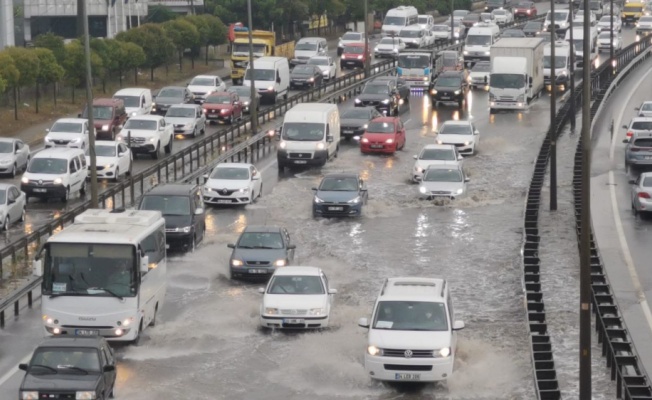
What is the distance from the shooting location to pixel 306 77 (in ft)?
270

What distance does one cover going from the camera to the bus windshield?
29875 millimetres

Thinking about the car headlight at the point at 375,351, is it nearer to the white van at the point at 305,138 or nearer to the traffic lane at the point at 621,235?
the traffic lane at the point at 621,235

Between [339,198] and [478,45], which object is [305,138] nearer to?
[339,198]

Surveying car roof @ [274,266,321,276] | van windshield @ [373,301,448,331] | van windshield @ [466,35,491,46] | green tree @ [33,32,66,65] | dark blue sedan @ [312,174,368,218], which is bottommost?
dark blue sedan @ [312,174,368,218]

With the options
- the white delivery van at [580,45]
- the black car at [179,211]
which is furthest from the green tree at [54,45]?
the black car at [179,211]

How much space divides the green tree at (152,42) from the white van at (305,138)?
3135cm

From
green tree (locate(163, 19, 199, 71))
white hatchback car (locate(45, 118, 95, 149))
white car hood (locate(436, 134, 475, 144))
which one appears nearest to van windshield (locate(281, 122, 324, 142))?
white car hood (locate(436, 134, 475, 144))

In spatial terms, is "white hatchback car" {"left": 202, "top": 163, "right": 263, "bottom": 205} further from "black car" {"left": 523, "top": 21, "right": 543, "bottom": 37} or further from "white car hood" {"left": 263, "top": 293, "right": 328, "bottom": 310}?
"black car" {"left": 523, "top": 21, "right": 543, "bottom": 37}

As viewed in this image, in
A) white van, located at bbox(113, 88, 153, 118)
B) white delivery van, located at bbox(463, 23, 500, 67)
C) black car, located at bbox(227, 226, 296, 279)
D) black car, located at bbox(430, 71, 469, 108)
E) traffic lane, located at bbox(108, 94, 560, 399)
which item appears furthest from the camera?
white delivery van, located at bbox(463, 23, 500, 67)

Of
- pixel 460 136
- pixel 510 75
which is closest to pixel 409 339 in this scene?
pixel 460 136

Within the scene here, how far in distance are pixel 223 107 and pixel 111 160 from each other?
56.1 feet

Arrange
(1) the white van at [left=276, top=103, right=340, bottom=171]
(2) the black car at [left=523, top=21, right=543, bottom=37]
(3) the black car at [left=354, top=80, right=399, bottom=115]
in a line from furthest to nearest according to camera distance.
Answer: (2) the black car at [left=523, top=21, right=543, bottom=37], (3) the black car at [left=354, top=80, right=399, bottom=115], (1) the white van at [left=276, top=103, right=340, bottom=171]

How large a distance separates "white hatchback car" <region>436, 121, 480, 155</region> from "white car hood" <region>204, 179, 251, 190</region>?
1336 cm

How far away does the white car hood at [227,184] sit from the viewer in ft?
158
